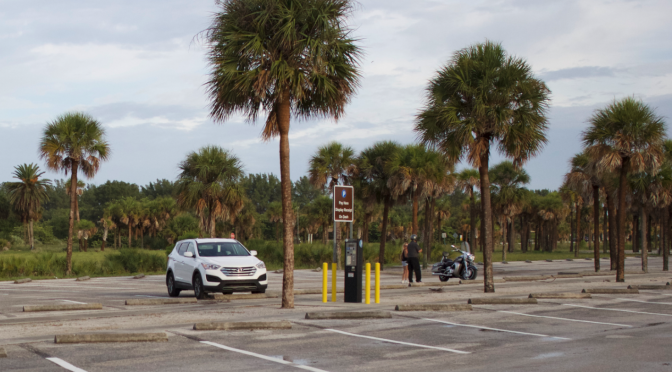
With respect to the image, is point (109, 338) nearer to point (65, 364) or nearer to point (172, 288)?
point (65, 364)

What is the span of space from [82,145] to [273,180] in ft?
400

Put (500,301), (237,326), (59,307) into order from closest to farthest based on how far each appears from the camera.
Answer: (237,326) < (59,307) < (500,301)

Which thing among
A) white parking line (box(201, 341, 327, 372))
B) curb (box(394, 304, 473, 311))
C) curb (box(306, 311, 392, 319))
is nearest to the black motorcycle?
curb (box(394, 304, 473, 311))

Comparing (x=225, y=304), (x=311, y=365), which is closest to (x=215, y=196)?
(x=225, y=304)

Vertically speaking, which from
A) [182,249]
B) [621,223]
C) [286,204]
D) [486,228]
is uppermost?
[286,204]

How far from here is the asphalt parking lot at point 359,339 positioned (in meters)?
7.82

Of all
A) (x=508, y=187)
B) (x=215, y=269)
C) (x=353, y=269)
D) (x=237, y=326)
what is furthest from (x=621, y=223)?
(x=508, y=187)

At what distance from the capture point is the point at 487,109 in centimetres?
1950

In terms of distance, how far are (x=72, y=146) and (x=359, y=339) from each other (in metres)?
25.8

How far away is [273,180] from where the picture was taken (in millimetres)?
153625

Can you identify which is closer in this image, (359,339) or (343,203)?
(359,339)

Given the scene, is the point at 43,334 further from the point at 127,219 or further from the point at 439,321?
the point at 127,219

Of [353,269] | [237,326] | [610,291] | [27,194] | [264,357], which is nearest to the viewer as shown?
[264,357]

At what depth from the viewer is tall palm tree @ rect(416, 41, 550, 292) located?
64.0 ft
